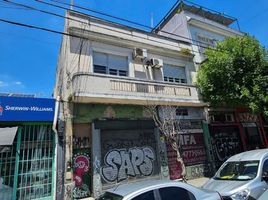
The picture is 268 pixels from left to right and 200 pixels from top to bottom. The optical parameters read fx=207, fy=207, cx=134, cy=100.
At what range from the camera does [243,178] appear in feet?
18.6

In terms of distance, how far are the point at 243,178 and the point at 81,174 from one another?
6.18 metres

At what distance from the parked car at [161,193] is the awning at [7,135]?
529 cm

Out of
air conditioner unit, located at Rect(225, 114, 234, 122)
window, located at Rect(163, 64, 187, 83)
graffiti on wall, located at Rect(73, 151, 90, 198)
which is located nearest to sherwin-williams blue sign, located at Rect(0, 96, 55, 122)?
graffiti on wall, located at Rect(73, 151, 90, 198)

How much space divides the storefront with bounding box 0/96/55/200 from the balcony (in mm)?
1468

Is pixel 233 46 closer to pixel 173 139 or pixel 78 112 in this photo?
pixel 173 139

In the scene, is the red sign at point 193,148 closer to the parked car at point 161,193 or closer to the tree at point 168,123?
the tree at point 168,123

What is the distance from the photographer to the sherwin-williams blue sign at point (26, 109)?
7805 millimetres

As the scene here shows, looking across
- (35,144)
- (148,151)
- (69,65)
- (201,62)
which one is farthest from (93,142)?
(201,62)

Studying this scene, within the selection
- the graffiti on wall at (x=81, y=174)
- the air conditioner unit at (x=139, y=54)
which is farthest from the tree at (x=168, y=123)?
the graffiti on wall at (x=81, y=174)

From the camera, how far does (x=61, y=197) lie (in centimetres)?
815

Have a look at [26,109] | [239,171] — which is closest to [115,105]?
[26,109]

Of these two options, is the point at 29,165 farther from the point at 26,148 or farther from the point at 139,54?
the point at 139,54

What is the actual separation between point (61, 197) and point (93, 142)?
248 cm

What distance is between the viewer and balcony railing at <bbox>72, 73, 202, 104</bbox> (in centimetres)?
903
